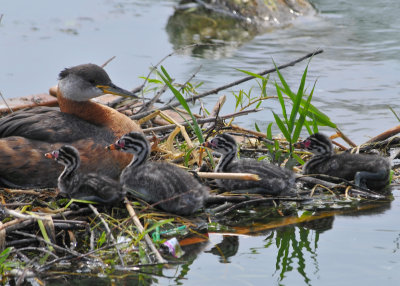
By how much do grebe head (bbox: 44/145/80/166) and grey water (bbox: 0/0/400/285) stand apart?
45.8 inches

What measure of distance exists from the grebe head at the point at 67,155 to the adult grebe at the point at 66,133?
359mm

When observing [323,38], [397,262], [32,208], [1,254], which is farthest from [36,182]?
[323,38]

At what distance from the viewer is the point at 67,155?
18.7ft

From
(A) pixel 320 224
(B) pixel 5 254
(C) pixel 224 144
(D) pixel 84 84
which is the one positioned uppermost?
(D) pixel 84 84

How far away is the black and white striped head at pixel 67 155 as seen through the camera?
5.69 meters

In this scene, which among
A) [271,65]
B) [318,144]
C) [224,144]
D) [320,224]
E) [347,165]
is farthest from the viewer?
[271,65]

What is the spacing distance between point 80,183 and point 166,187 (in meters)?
0.59

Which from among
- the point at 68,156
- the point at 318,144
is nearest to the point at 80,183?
the point at 68,156

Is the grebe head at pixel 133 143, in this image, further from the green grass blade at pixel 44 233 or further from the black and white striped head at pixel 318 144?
the black and white striped head at pixel 318 144

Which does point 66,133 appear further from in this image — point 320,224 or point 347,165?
point 347,165

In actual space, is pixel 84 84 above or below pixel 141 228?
above

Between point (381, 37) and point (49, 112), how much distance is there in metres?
6.93

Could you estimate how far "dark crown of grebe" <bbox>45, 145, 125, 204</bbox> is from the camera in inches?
216

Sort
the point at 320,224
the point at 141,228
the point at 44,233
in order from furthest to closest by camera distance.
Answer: the point at 320,224 < the point at 141,228 < the point at 44,233
